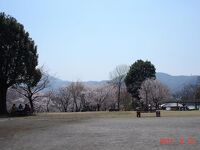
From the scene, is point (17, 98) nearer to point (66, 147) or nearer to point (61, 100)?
point (61, 100)

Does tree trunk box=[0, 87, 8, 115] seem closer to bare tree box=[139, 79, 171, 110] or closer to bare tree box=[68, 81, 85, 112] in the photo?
bare tree box=[139, 79, 171, 110]

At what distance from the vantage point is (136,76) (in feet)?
278

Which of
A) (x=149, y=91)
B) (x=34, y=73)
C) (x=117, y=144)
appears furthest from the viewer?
(x=149, y=91)

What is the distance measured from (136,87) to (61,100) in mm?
16957

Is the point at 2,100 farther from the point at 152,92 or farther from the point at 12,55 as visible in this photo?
the point at 152,92

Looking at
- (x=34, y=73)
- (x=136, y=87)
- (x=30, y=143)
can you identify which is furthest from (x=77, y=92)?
(x=30, y=143)

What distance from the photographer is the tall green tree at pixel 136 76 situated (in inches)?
3317

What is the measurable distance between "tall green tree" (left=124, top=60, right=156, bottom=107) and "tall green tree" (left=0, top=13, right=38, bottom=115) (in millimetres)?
44711

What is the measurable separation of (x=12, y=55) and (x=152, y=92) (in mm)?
46882

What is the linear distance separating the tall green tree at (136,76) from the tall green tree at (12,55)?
4471 cm

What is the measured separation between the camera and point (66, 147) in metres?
12.5

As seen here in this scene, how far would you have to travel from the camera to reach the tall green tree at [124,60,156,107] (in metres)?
84.2

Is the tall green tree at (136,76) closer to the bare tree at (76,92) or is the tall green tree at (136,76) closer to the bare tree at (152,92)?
the bare tree at (152,92)

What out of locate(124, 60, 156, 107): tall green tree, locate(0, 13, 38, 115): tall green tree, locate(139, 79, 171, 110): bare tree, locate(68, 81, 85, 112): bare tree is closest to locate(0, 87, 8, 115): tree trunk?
locate(0, 13, 38, 115): tall green tree
